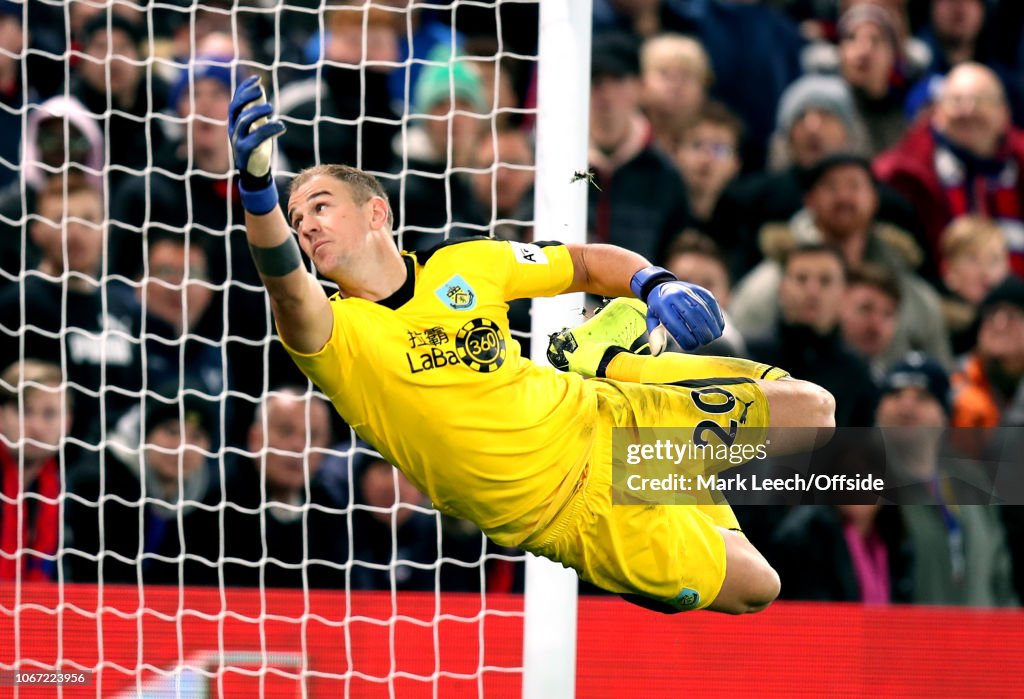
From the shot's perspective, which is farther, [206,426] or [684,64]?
[684,64]

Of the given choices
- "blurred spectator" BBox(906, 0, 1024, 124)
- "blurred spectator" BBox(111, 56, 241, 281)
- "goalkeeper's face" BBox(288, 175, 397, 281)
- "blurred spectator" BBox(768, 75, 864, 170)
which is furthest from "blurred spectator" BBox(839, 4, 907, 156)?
"goalkeeper's face" BBox(288, 175, 397, 281)

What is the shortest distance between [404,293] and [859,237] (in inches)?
134

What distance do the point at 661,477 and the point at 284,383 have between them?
2374 mm

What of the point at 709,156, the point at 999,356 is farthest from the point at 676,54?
the point at 999,356

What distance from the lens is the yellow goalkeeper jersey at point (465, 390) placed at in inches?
164

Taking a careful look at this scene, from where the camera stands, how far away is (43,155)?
6641 mm

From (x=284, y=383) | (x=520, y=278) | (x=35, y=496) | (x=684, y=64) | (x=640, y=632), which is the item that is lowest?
(x=640, y=632)

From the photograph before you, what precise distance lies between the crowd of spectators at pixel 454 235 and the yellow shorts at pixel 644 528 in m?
1.21

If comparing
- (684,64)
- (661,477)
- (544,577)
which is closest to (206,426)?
(544,577)

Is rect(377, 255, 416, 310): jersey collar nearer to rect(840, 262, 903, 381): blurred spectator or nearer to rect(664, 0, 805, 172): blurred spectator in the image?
rect(840, 262, 903, 381): blurred spectator

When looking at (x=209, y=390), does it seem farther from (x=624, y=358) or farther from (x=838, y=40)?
(x=838, y=40)

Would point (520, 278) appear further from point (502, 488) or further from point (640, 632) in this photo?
point (640, 632)

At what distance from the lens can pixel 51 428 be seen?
5.97 metres

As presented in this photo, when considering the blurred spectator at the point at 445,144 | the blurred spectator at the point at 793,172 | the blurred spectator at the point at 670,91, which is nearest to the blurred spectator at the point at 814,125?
the blurred spectator at the point at 793,172
